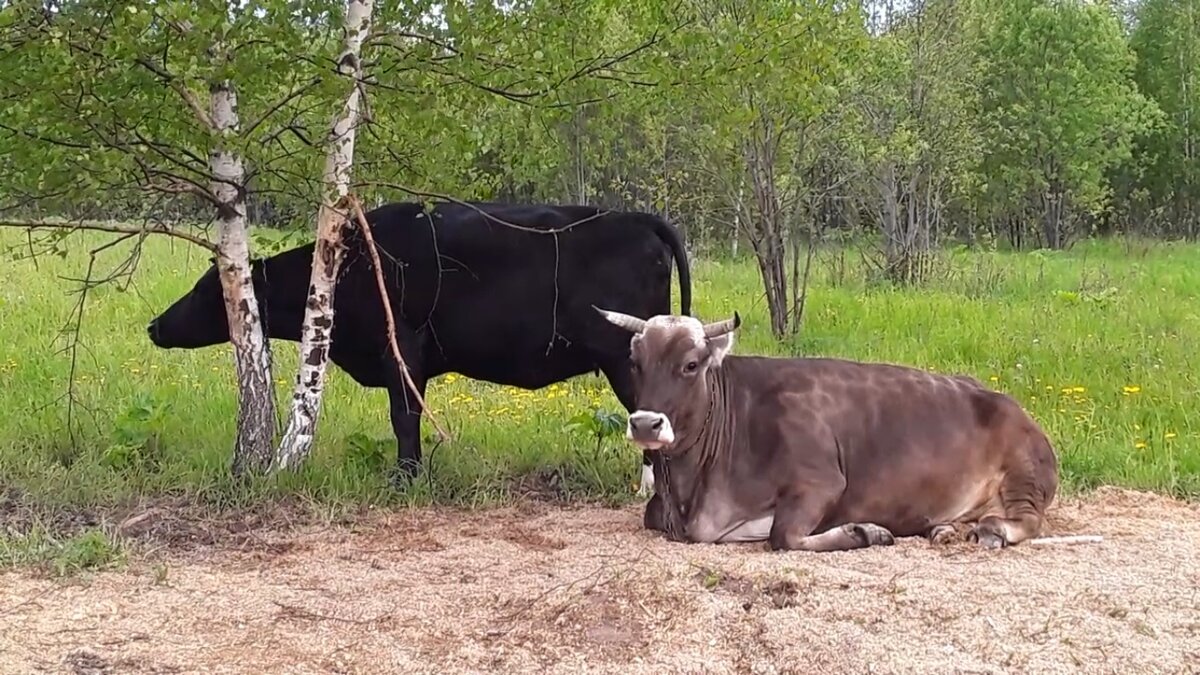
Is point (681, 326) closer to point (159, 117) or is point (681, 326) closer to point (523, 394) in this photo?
point (159, 117)

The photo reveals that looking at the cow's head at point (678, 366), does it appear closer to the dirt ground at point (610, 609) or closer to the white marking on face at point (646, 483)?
the dirt ground at point (610, 609)

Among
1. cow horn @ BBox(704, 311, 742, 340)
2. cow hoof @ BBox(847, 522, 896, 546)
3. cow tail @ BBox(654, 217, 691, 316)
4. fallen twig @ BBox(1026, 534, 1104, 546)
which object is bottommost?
fallen twig @ BBox(1026, 534, 1104, 546)

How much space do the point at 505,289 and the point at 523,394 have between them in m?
2.53

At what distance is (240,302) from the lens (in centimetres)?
702

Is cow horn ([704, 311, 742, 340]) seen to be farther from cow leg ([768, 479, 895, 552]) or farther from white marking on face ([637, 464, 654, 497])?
white marking on face ([637, 464, 654, 497])

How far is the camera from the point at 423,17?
7121 mm

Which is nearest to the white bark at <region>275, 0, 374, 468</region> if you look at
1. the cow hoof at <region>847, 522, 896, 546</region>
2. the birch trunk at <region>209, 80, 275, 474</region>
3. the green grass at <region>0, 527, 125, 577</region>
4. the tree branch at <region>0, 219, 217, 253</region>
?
the birch trunk at <region>209, 80, 275, 474</region>

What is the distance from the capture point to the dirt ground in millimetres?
4254

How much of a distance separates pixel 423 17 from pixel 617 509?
2948 mm

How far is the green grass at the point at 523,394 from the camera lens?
723 cm

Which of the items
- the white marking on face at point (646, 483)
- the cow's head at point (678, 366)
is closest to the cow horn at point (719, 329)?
the cow's head at point (678, 366)

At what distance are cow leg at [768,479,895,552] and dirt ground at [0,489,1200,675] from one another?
0.11 metres

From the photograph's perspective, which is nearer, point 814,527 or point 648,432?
point 648,432

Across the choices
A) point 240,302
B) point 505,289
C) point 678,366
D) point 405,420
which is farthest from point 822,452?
point 240,302
